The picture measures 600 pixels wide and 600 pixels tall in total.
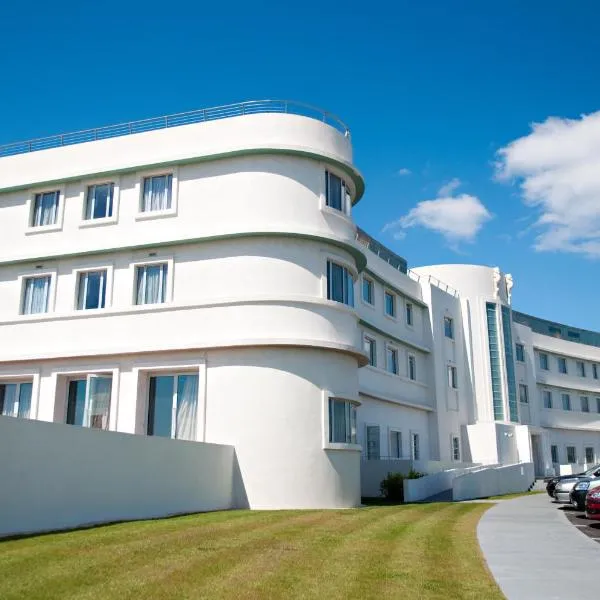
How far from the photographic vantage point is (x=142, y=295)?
22.8 meters

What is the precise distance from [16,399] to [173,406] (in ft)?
19.5

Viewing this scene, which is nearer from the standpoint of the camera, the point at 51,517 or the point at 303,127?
the point at 51,517

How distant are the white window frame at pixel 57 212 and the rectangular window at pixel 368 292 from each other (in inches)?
572

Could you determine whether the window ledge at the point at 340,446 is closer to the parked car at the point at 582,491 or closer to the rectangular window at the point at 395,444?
the parked car at the point at 582,491

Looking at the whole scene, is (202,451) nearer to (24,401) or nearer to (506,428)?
(24,401)

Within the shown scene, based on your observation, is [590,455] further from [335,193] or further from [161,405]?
[161,405]

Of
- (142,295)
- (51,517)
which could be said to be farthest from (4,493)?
(142,295)

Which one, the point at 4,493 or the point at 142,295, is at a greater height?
the point at 142,295

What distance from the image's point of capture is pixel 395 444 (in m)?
35.3

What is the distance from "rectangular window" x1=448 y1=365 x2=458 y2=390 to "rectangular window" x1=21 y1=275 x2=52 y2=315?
25.9 m

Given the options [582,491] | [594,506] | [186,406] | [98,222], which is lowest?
[594,506]

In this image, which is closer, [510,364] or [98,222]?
[98,222]

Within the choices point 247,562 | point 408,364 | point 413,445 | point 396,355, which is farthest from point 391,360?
point 247,562

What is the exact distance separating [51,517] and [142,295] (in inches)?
392
